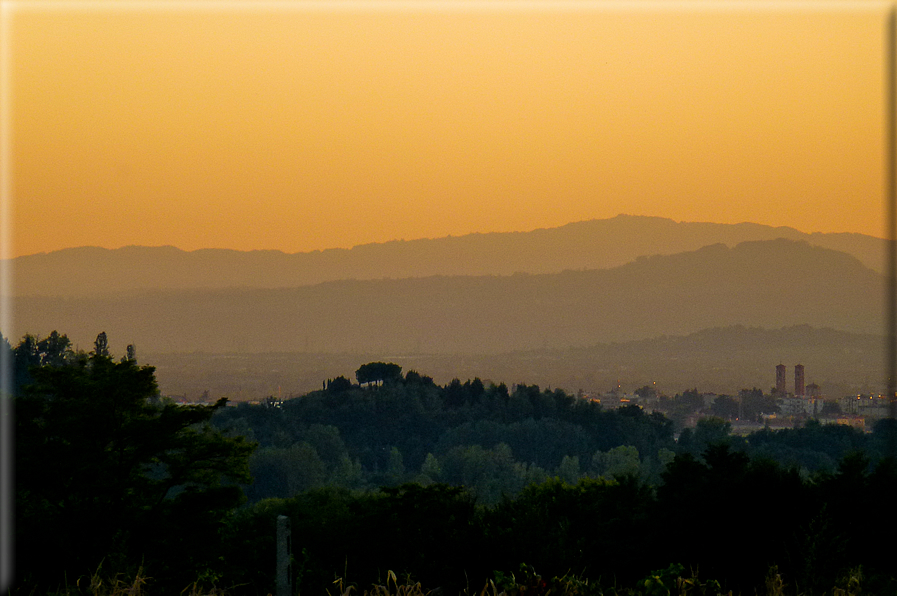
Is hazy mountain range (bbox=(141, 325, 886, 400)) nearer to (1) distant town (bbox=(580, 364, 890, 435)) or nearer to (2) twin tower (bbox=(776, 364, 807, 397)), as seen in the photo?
(2) twin tower (bbox=(776, 364, 807, 397))

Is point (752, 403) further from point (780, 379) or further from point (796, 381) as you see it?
point (796, 381)

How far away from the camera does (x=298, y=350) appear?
19312 cm

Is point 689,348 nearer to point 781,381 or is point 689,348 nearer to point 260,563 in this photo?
point 781,381

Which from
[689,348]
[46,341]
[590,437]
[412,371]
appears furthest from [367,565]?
[689,348]

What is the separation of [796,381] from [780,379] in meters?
3.21

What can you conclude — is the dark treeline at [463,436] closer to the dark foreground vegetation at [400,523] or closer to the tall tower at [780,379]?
the tall tower at [780,379]

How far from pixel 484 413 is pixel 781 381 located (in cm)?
6119

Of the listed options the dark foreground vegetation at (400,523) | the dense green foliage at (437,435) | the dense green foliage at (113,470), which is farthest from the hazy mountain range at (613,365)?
the dense green foliage at (113,470)

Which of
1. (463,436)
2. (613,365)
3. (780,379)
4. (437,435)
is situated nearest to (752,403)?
(780,379)

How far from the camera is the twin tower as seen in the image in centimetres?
17488

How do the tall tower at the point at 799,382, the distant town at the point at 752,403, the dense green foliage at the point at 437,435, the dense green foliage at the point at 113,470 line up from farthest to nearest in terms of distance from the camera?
the tall tower at the point at 799,382
the distant town at the point at 752,403
the dense green foliage at the point at 437,435
the dense green foliage at the point at 113,470

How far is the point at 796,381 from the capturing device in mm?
179125

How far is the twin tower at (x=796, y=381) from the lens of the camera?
174875mm

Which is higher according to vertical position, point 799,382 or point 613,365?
point 613,365
